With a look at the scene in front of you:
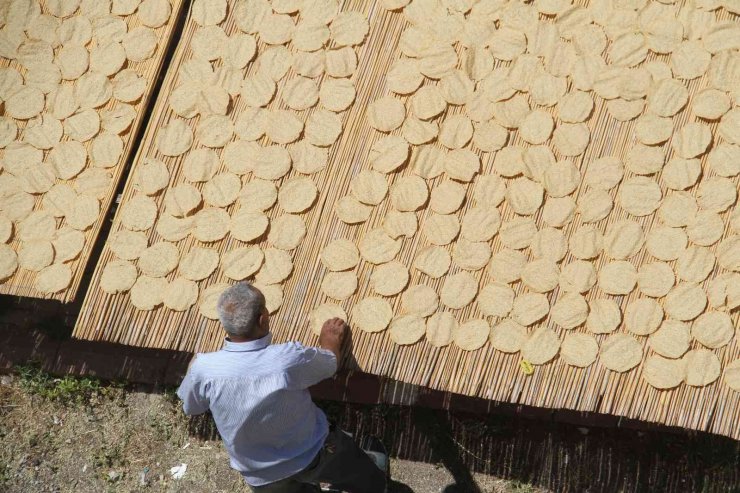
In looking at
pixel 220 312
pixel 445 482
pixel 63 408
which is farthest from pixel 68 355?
pixel 445 482

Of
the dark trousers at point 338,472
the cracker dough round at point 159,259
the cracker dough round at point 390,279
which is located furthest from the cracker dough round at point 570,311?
the cracker dough round at point 159,259

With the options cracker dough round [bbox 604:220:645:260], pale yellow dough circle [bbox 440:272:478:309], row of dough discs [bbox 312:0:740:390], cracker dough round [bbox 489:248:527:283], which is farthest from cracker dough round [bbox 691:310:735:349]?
pale yellow dough circle [bbox 440:272:478:309]

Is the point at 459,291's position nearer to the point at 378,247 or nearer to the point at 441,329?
the point at 441,329

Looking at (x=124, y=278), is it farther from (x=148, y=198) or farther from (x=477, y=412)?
(x=477, y=412)

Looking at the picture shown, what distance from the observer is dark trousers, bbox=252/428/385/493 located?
244 cm

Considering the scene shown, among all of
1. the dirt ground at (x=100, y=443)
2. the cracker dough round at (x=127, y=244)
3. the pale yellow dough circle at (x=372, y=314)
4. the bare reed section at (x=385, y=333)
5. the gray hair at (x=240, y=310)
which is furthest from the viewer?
the dirt ground at (x=100, y=443)

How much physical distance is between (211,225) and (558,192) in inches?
41.9

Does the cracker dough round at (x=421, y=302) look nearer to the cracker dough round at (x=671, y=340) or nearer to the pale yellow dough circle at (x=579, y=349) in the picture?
the pale yellow dough circle at (x=579, y=349)

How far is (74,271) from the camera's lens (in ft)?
7.84

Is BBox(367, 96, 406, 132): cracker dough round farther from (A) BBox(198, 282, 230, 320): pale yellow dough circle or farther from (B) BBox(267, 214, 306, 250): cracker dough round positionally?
(A) BBox(198, 282, 230, 320): pale yellow dough circle

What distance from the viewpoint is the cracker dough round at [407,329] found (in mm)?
2254

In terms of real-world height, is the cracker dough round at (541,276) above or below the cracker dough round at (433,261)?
above

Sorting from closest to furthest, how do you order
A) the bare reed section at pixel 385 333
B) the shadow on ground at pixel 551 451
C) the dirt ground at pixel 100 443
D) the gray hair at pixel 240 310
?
the gray hair at pixel 240 310 < the bare reed section at pixel 385 333 < the shadow on ground at pixel 551 451 < the dirt ground at pixel 100 443

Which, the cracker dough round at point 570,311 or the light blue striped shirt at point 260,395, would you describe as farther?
the cracker dough round at point 570,311
